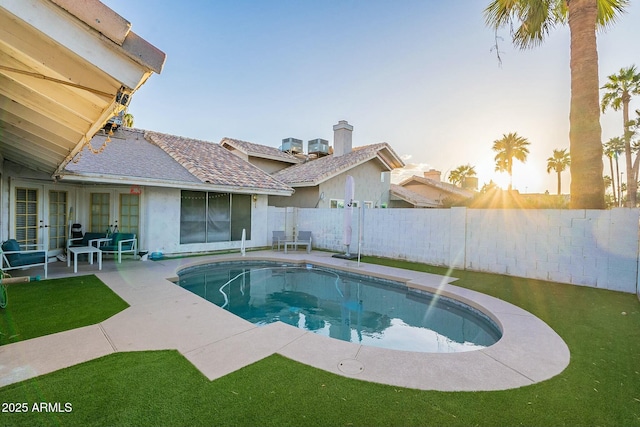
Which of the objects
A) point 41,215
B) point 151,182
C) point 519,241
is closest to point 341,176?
point 151,182

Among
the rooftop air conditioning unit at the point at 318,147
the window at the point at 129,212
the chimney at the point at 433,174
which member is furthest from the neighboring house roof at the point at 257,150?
the chimney at the point at 433,174

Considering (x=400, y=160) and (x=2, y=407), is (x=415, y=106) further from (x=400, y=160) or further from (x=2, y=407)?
(x=2, y=407)

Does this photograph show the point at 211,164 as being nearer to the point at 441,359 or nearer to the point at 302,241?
the point at 302,241

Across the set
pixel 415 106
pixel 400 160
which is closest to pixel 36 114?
pixel 415 106

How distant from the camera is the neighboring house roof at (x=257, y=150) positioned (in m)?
19.0

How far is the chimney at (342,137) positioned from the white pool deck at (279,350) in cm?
1600

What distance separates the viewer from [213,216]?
496 inches

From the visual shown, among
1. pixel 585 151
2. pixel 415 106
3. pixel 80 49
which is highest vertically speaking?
pixel 415 106

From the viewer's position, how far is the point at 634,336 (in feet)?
14.8

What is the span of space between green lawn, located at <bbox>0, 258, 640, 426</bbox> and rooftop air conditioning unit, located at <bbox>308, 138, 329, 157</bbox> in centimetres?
2097

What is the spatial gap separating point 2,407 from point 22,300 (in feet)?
13.6

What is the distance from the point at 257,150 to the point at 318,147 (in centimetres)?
577

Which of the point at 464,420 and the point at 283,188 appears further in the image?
the point at 283,188

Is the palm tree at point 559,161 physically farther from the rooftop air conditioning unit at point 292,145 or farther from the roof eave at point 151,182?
the roof eave at point 151,182
